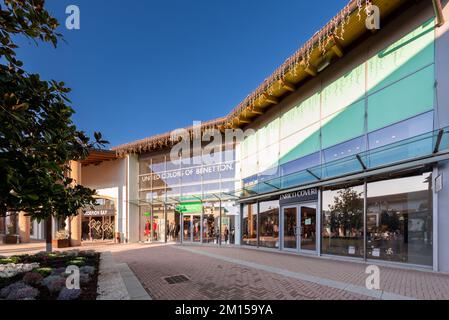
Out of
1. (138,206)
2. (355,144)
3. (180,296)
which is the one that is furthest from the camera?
(138,206)

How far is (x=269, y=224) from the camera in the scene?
14328mm

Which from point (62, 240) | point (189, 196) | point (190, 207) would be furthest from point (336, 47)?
point (62, 240)

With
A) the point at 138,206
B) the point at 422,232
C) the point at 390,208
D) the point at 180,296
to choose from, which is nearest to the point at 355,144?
the point at 390,208

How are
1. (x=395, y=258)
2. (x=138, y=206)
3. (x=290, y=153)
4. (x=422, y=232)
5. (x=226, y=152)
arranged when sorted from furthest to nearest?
(x=138, y=206), (x=226, y=152), (x=290, y=153), (x=395, y=258), (x=422, y=232)

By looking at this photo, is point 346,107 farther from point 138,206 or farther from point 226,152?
point 138,206

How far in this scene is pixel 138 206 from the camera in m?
22.6

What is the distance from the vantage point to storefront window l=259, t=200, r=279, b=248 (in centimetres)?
1393

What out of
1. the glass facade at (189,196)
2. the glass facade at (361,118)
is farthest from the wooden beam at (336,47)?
the glass facade at (189,196)

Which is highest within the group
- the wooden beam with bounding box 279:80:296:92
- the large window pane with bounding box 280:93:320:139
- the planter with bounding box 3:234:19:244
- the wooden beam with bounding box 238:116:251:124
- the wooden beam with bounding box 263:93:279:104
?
the wooden beam with bounding box 279:80:296:92

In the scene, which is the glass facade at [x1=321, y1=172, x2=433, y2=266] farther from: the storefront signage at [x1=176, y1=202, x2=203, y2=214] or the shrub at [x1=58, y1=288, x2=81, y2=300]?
the storefront signage at [x1=176, y1=202, x2=203, y2=214]

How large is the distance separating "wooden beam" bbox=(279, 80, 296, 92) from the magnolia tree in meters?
9.95

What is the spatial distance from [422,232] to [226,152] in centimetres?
1259

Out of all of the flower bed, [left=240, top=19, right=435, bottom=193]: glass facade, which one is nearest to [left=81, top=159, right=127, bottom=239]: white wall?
[left=240, top=19, right=435, bottom=193]: glass facade

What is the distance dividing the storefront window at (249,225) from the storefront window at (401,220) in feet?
23.1
